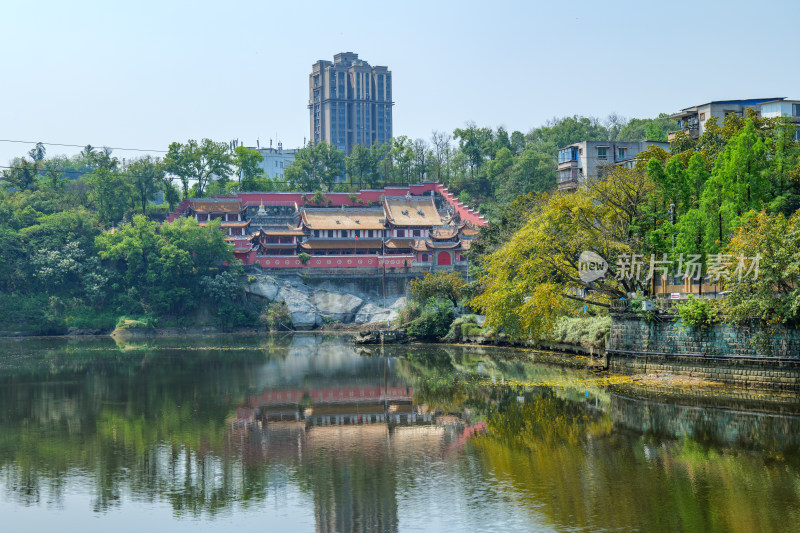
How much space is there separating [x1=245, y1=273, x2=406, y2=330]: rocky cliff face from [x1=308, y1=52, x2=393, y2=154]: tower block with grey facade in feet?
276

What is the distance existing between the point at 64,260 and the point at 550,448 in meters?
60.6

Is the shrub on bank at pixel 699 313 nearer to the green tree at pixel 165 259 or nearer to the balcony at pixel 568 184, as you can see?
the balcony at pixel 568 184

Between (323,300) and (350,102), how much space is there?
90984 mm

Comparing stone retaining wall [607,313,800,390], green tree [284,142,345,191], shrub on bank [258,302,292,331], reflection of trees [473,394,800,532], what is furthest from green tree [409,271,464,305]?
green tree [284,142,345,191]

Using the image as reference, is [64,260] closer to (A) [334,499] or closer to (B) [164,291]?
(B) [164,291]

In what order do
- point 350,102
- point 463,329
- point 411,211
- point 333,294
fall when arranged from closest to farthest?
point 463,329 < point 333,294 < point 411,211 < point 350,102

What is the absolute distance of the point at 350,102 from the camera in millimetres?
163375

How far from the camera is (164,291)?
75312mm

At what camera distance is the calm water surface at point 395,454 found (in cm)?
1852

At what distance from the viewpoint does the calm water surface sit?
1852 cm

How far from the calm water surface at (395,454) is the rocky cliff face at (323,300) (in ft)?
120

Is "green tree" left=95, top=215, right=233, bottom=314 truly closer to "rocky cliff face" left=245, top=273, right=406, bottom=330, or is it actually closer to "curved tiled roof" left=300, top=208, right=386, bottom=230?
"rocky cliff face" left=245, top=273, right=406, bottom=330

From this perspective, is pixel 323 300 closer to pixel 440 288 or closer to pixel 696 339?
pixel 440 288

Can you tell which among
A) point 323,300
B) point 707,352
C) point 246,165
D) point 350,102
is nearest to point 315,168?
point 246,165
